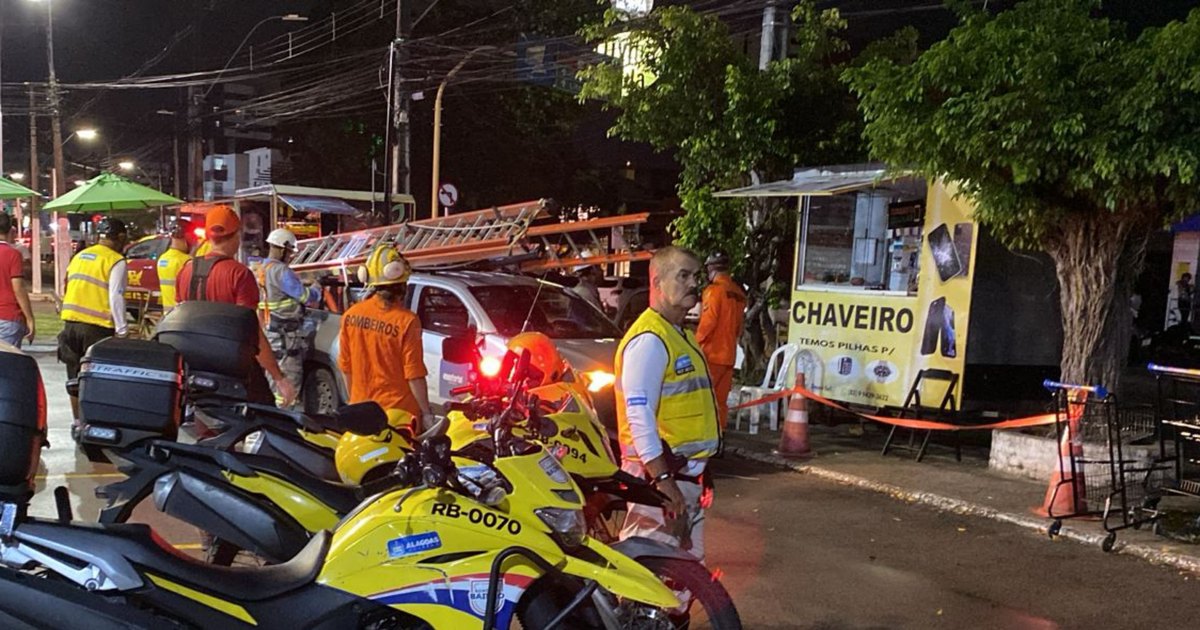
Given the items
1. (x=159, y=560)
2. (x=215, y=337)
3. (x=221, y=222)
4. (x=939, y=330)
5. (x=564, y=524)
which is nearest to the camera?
(x=159, y=560)

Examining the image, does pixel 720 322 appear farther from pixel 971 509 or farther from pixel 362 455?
pixel 362 455

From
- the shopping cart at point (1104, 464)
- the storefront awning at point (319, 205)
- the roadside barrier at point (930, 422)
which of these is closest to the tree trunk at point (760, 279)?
the roadside barrier at point (930, 422)

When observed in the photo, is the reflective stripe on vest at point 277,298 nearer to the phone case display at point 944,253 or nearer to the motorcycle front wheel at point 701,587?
the phone case display at point 944,253

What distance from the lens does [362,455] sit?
4191 mm

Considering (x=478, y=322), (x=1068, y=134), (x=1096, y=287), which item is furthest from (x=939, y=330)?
(x=478, y=322)

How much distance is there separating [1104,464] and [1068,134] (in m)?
2.44

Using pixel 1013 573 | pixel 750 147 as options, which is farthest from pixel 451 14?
pixel 1013 573

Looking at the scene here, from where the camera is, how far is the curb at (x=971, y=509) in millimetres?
5973

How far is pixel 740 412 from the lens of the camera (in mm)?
10320

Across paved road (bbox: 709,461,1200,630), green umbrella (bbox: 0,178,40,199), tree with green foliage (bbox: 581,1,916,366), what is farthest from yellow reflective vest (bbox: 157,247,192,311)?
green umbrella (bbox: 0,178,40,199)

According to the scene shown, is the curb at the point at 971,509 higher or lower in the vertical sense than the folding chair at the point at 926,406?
lower

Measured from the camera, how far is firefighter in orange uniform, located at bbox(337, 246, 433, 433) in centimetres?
505

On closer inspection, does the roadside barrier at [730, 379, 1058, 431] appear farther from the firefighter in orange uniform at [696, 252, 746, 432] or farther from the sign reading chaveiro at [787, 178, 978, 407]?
the firefighter in orange uniform at [696, 252, 746, 432]

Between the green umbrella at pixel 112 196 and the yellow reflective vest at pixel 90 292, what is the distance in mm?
7334
